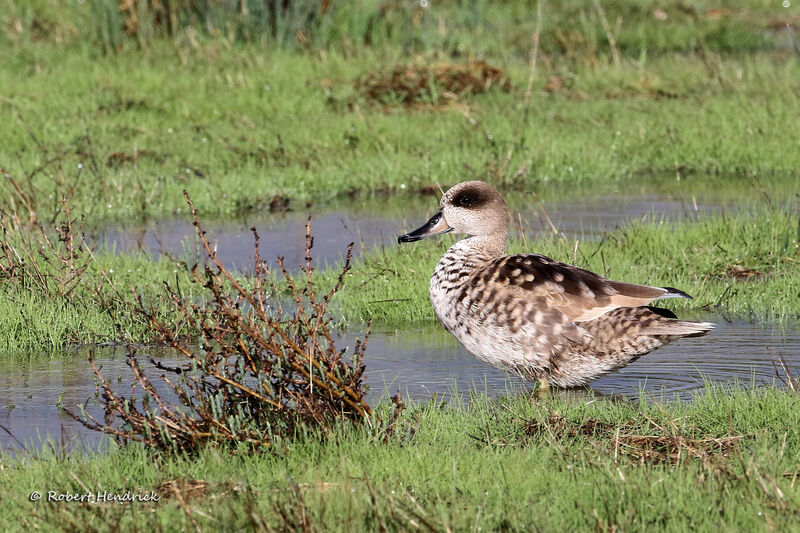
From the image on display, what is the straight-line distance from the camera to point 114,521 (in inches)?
169

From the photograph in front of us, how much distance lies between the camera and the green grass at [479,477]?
421 centimetres

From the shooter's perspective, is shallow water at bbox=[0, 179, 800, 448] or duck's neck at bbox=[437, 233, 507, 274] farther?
duck's neck at bbox=[437, 233, 507, 274]

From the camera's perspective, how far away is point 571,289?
247 inches

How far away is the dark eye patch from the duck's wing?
2.46 feet

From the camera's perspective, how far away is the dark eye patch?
7102mm

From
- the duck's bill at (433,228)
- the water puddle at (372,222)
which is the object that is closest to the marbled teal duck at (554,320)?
the duck's bill at (433,228)

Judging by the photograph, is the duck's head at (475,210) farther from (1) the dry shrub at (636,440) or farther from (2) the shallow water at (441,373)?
(1) the dry shrub at (636,440)

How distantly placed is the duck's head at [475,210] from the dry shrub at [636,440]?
1931 millimetres

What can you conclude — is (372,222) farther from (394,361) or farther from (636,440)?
(636,440)

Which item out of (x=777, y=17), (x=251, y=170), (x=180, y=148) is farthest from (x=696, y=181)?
(x=777, y=17)

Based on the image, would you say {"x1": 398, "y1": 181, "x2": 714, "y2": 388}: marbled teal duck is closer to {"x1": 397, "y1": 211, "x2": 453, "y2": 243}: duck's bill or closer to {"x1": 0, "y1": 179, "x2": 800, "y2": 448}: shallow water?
{"x1": 0, "y1": 179, "x2": 800, "y2": 448}: shallow water

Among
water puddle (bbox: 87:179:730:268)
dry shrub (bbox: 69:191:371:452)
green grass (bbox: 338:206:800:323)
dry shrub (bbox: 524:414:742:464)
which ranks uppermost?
dry shrub (bbox: 69:191:371:452)

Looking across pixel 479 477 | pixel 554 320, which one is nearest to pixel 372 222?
pixel 554 320

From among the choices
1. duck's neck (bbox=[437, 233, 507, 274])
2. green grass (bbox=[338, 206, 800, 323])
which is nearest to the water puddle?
green grass (bbox=[338, 206, 800, 323])
